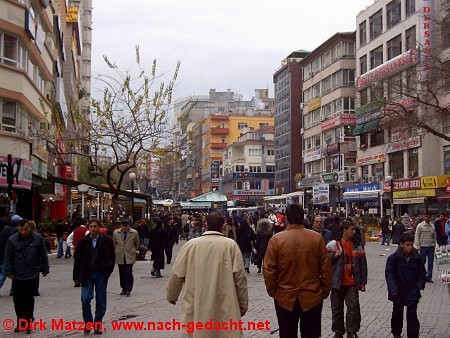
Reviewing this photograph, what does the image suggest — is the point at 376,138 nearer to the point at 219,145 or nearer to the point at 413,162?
the point at 413,162

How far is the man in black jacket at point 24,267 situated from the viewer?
384 inches

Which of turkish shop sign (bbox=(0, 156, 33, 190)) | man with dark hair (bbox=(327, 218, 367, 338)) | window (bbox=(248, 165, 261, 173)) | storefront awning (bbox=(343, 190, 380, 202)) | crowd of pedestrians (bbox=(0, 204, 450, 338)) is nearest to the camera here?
crowd of pedestrians (bbox=(0, 204, 450, 338))

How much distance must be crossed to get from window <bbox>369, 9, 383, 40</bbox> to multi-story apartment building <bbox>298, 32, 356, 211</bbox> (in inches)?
259

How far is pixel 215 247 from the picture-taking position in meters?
6.12

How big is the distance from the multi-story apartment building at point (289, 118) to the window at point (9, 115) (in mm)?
60052

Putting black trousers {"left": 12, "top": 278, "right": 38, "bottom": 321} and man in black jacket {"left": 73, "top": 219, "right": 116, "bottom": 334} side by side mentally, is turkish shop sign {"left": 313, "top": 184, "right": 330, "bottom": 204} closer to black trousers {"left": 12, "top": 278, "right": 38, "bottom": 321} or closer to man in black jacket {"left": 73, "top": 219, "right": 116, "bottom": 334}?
man in black jacket {"left": 73, "top": 219, "right": 116, "bottom": 334}

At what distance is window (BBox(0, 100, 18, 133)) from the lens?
26656 mm

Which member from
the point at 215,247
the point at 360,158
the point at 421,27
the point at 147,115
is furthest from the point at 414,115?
the point at 360,158

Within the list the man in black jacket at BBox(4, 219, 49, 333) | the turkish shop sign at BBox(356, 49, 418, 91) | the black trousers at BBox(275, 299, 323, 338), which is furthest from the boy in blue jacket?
the turkish shop sign at BBox(356, 49, 418, 91)

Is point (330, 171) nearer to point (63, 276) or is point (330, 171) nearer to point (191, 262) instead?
point (63, 276)

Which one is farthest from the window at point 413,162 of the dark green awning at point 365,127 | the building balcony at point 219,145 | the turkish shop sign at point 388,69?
the building balcony at point 219,145

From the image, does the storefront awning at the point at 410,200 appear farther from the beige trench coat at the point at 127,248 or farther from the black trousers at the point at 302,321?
the black trousers at the point at 302,321

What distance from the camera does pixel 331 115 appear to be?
68.1 m

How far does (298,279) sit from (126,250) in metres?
8.00
